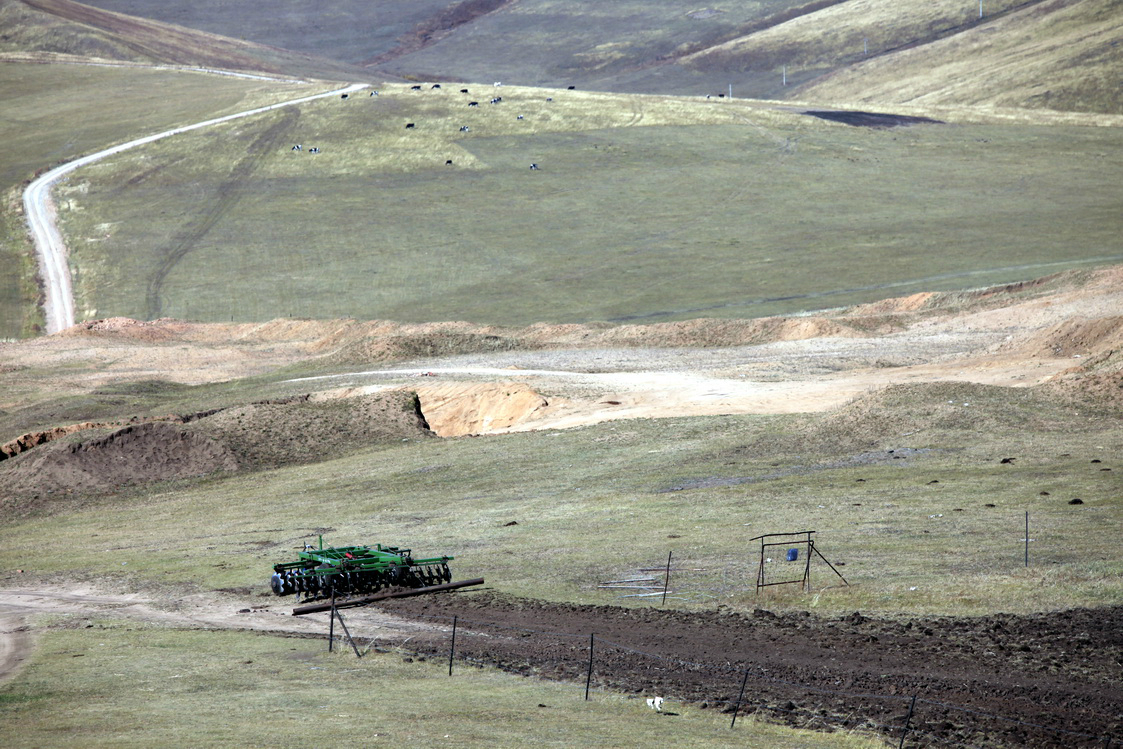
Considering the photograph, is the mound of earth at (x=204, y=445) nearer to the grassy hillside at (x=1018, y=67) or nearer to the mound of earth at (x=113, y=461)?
the mound of earth at (x=113, y=461)

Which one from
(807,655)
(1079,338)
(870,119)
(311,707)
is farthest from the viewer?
(870,119)

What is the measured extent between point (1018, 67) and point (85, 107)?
124m

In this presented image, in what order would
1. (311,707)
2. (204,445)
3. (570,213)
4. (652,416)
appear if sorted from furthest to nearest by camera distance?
1. (570,213)
2. (204,445)
3. (652,416)
4. (311,707)

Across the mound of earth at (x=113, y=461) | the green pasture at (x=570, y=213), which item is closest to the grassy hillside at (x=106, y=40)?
the green pasture at (x=570, y=213)

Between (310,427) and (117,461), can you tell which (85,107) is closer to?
(310,427)

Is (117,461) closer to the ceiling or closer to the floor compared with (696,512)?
closer to the floor

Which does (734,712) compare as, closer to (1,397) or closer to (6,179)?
(1,397)

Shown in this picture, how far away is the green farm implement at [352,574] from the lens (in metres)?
26.5

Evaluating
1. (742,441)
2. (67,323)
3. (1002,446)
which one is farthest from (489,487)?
(67,323)

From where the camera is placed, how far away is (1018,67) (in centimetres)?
15775

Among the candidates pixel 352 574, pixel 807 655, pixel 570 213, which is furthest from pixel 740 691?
pixel 570 213

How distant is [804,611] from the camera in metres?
22.4

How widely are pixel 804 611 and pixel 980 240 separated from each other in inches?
2777

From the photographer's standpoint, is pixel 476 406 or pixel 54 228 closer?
pixel 476 406
